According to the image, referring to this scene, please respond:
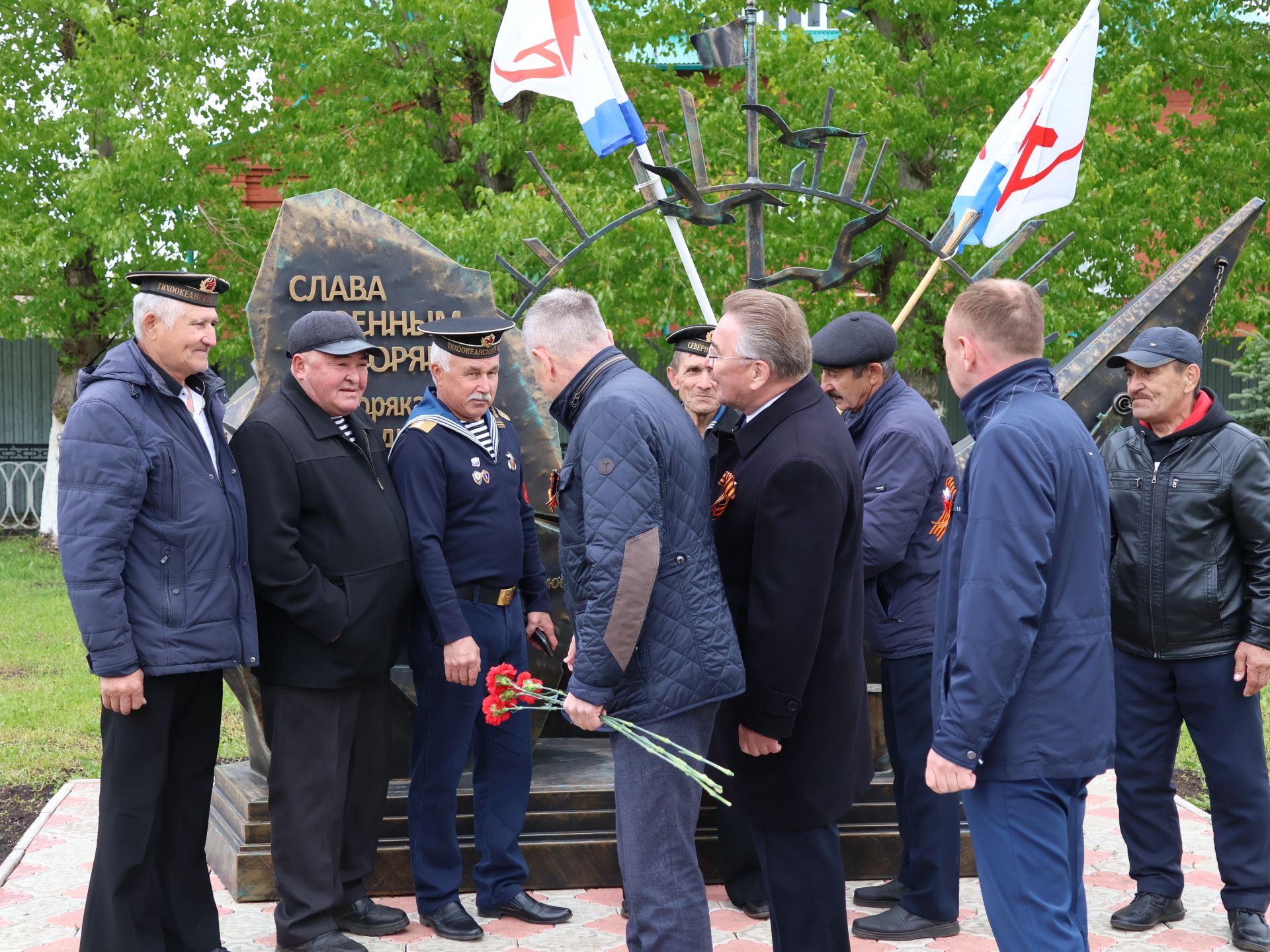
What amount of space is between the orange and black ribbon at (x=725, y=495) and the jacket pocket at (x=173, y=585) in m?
1.57

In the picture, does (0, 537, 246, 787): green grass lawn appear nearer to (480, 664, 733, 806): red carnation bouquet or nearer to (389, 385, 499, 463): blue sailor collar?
(389, 385, 499, 463): blue sailor collar

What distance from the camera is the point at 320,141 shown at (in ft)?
40.4

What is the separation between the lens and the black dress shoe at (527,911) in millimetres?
4391

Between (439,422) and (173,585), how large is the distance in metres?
1.06

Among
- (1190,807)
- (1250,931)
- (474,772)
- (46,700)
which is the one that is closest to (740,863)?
(474,772)

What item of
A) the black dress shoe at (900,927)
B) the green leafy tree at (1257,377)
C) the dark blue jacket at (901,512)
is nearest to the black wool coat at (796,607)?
the dark blue jacket at (901,512)

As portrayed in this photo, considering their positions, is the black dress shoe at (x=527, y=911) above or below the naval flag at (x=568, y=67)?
below

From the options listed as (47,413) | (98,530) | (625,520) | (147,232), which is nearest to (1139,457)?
(625,520)

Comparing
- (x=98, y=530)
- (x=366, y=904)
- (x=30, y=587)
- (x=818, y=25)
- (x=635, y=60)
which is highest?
(x=818, y=25)

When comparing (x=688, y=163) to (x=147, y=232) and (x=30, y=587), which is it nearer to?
(x=147, y=232)

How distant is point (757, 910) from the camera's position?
452 cm

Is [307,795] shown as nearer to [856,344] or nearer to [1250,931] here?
[856,344]

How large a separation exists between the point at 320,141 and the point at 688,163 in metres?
3.60

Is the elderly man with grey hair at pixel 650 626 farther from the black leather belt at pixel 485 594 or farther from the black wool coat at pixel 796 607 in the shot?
the black leather belt at pixel 485 594
